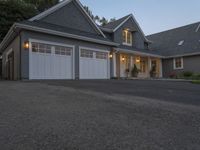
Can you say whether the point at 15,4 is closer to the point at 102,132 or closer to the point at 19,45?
the point at 19,45

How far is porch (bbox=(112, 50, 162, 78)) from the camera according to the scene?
17406 mm

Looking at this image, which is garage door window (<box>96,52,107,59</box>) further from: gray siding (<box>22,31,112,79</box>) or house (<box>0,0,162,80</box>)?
gray siding (<box>22,31,112,79</box>)

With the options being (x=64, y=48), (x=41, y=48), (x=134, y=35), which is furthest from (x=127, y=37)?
(x=41, y=48)

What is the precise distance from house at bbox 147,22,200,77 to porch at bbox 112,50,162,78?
99cm

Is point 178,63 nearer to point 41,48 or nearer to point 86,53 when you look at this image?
point 86,53

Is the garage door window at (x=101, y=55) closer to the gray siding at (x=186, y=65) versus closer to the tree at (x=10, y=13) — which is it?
the gray siding at (x=186, y=65)

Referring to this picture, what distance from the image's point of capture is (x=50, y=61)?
11500mm

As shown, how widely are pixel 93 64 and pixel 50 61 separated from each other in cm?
334

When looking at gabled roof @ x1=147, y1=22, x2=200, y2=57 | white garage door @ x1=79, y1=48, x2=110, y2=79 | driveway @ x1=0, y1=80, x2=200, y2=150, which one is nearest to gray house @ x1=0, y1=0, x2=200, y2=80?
white garage door @ x1=79, y1=48, x2=110, y2=79

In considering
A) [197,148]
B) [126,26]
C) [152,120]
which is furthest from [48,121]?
[126,26]

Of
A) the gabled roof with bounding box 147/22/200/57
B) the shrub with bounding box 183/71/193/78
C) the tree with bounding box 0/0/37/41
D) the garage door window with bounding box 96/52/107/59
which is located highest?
the tree with bounding box 0/0/37/41

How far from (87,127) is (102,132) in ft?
0.89

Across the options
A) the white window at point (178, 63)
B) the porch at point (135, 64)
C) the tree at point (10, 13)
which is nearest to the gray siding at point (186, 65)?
the white window at point (178, 63)

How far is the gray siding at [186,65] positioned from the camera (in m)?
18.7
